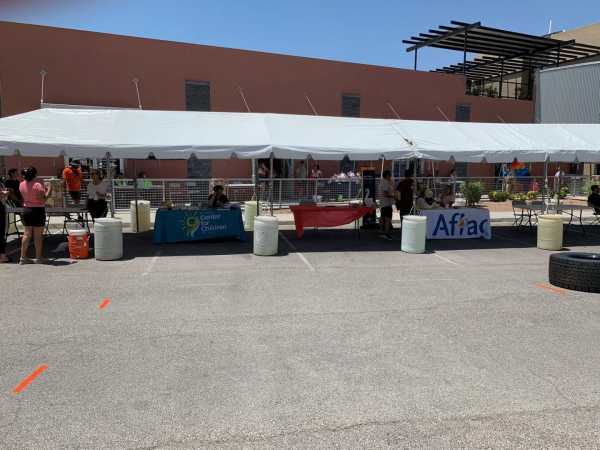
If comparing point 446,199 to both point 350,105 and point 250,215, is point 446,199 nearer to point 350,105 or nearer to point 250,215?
point 250,215

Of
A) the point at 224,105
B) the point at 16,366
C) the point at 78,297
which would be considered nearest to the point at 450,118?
the point at 224,105

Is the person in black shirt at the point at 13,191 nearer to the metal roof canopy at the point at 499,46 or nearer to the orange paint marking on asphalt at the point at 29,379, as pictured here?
the orange paint marking on asphalt at the point at 29,379

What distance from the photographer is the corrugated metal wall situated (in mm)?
26688

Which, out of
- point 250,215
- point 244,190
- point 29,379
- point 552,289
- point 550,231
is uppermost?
point 244,190

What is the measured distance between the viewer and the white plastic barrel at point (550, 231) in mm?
11336

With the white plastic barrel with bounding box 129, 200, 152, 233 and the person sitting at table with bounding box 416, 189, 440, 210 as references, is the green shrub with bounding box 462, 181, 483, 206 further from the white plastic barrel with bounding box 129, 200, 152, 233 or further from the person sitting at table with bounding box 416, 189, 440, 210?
the white plastic barrel with bounding box 129, 200, 152, 233

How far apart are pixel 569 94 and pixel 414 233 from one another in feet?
75.5

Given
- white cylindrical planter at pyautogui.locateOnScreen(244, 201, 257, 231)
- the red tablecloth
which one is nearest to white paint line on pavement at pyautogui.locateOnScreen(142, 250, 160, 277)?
the red tablecloth

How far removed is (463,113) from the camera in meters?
28.1

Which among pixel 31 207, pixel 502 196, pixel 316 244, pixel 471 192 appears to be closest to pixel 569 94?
pixel 502 196

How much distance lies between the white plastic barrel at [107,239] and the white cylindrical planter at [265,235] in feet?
9.15

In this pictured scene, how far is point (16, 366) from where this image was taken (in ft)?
14.8

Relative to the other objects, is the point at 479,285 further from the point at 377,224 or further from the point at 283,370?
the point at 377,224

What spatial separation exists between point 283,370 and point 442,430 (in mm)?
1581
